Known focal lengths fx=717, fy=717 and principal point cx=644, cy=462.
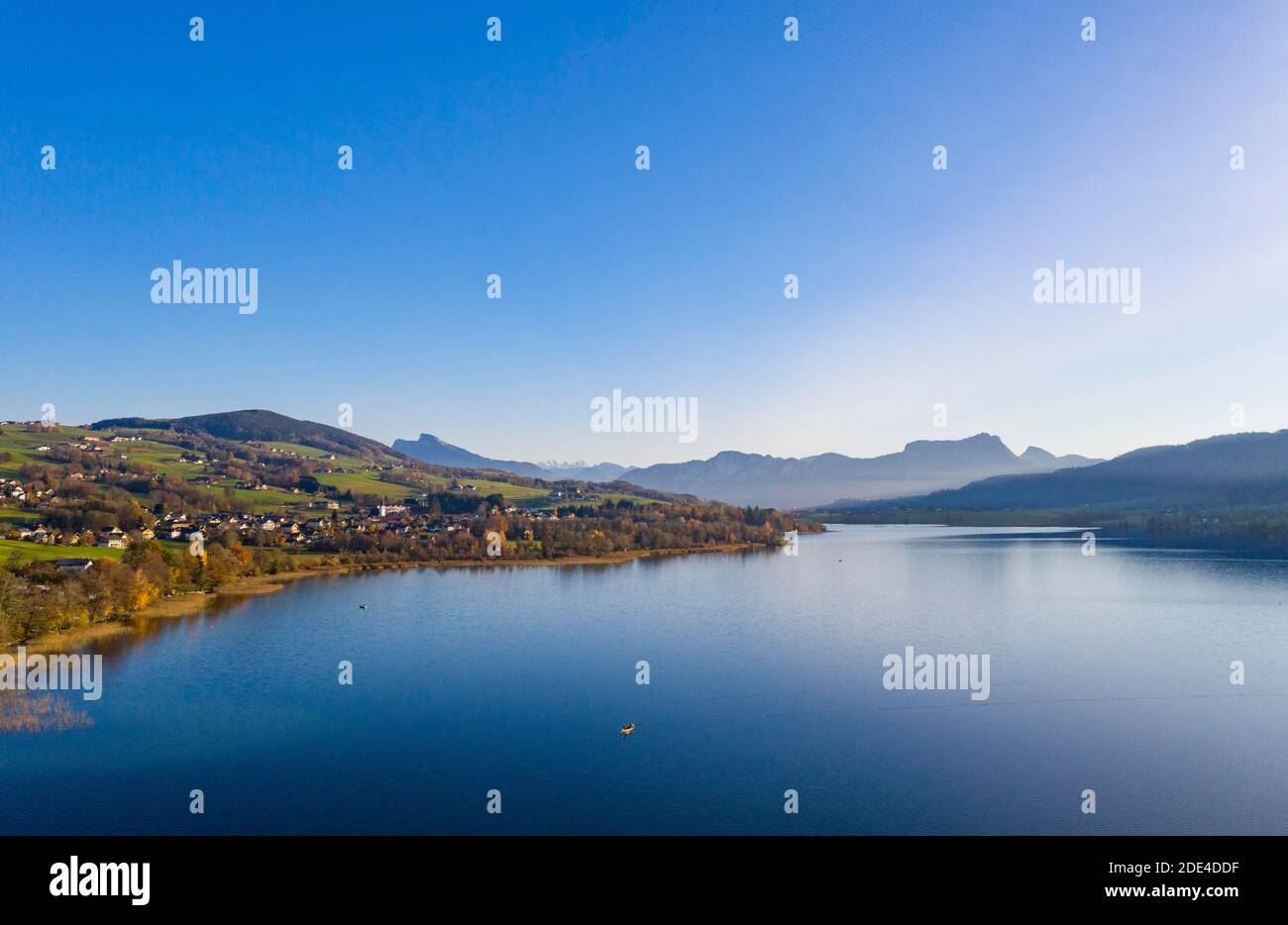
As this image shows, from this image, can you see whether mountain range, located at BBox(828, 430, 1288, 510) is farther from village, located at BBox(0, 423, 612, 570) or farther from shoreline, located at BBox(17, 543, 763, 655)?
village, located at BBox(0, 423, 612, 570)

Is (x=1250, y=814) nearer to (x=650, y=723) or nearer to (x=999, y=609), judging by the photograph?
(x=650, y=723)
